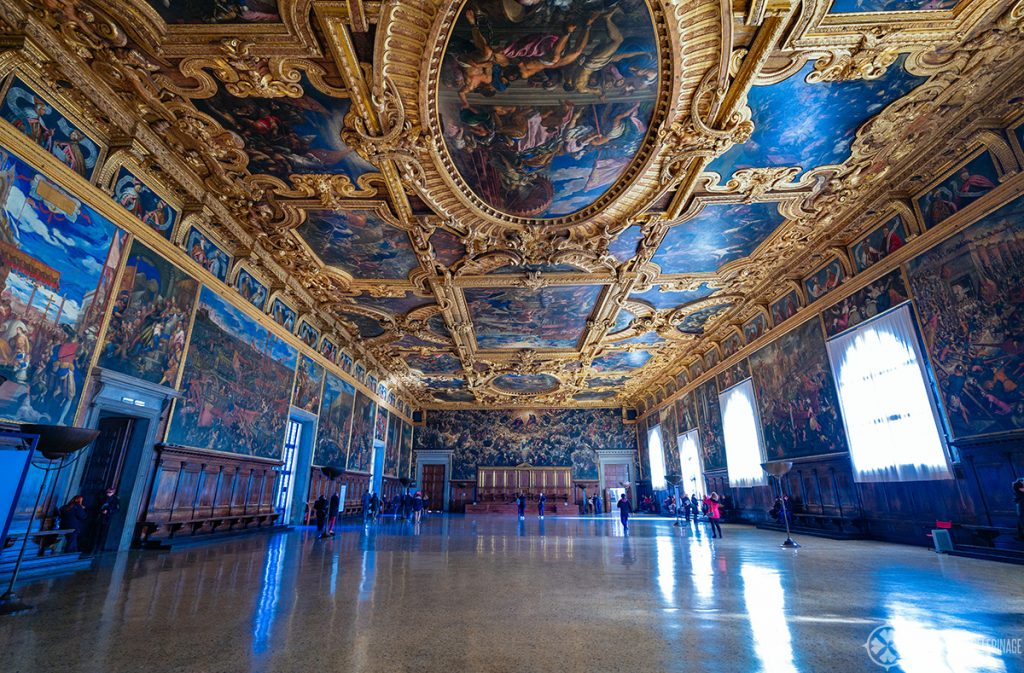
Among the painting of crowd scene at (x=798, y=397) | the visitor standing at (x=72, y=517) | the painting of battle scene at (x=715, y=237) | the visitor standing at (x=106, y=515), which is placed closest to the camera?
the visitor standing at (x=72, y=517)

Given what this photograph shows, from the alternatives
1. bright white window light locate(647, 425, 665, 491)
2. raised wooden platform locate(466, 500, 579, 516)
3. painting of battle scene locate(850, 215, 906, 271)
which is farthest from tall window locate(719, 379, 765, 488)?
raised wooden platform locate(466, 500, 579, 516)

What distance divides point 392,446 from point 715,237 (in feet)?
69.1

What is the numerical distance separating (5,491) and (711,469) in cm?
2052

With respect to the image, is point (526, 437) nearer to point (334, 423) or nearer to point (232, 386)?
point (334, 423)

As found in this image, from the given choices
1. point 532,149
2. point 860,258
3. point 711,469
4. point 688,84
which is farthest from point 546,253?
point 711,469

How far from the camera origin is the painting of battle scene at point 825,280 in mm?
11570

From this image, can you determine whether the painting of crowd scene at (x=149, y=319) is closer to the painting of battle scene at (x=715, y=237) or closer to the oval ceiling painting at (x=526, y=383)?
the painting of battle scene at (x=715, y=237)

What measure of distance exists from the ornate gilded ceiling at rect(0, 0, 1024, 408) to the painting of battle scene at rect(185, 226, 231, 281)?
0.17 meters

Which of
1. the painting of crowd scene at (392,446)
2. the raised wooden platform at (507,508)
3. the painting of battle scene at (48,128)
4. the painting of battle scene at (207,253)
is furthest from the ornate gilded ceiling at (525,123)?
the raised wooden platform at (507,508)

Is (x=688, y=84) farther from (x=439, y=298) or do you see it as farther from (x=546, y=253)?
(x=439, y=298)

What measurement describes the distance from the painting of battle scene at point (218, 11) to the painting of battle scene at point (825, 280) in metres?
13.1

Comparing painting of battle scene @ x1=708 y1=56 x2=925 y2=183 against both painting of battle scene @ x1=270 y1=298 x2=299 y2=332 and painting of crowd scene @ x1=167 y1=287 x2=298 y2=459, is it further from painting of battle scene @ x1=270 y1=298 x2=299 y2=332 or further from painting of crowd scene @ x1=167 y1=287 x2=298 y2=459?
painting of battle scene @ x1=270 y1=298 x2=299 y2=332

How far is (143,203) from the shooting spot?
8469 mm

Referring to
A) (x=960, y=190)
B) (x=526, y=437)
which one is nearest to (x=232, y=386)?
(x=960, y=190)
